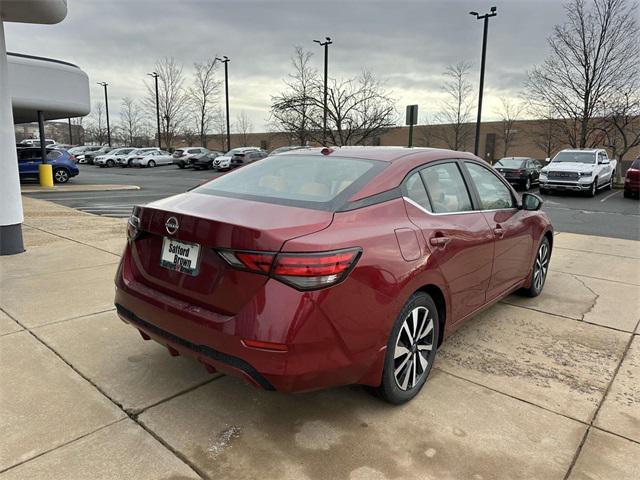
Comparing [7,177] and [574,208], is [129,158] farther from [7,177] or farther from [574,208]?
[7,177]

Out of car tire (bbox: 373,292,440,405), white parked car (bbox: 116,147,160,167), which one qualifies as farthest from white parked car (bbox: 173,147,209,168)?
car tire (bbox: 373,292,440,405)

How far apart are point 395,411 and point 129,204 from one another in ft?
42.6

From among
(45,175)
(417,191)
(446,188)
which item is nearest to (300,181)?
(417,191)

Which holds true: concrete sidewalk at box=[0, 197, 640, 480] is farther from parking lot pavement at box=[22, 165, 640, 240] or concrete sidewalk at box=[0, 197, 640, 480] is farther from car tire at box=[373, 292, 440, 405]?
parking lot pavement at box=[22, 165, 640, 240]

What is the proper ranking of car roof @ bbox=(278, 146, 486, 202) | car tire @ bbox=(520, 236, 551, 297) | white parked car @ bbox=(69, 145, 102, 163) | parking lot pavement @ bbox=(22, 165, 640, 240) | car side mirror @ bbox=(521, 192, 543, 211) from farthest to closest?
white parked car @ bbox=(69, 145, 102, 163) < parking lot pavement @ bbox=(22, 165, 640, 240) < car tire @ bbox=(520, 236, 551, 297) < car side mirror @ bbox=(521, 192, 543, 211) < car roof @ bbox=(278, 146, 486, 202)

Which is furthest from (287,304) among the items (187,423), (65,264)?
(65,264)

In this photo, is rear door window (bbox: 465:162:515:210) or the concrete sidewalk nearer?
the concrete sidewalk

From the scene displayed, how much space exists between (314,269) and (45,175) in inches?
834

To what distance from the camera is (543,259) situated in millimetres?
5281

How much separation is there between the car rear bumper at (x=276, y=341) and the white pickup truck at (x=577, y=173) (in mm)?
18242

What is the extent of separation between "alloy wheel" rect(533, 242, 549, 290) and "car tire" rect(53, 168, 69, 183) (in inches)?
890

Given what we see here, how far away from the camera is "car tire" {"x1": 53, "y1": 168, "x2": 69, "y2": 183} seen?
72.8 ft

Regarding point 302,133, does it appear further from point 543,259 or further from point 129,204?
point 543,259

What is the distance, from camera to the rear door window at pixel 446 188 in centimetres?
330
